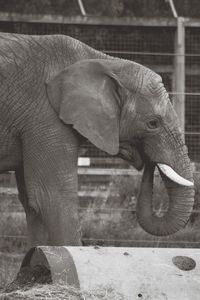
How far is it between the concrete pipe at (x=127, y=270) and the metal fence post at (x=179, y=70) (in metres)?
5.95

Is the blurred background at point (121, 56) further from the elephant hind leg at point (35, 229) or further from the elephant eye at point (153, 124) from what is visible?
the elephant eye at point (153, 124)

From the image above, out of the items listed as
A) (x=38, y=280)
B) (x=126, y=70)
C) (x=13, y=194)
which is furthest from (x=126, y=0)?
(x=38, y=280)

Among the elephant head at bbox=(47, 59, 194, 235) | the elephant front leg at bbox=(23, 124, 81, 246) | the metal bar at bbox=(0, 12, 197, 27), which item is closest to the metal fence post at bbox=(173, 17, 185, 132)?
the metal bar at bbox=(0, 12, 197, 27)

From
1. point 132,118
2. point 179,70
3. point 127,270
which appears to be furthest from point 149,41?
point 127,270

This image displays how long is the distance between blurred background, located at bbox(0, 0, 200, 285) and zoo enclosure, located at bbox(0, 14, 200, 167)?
12 mm

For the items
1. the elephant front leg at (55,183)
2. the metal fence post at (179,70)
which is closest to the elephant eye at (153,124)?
the elephant front leg at (55,183)

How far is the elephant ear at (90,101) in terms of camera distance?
9.26m

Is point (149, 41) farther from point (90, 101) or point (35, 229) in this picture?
point (35, 229)

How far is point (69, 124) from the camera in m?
9.24

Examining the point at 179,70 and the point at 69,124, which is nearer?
the point at 69,124

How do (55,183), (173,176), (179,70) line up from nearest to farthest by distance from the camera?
1. (55,183)
2. (173,176)
3. (179,70)

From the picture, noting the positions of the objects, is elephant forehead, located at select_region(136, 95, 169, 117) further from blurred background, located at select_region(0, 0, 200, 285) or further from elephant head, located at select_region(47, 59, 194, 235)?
blurred background, located at select_region(0, 0, 200, 285)

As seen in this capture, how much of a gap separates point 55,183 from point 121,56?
5.31 metres

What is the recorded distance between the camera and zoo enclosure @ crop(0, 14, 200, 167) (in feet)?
45.1
